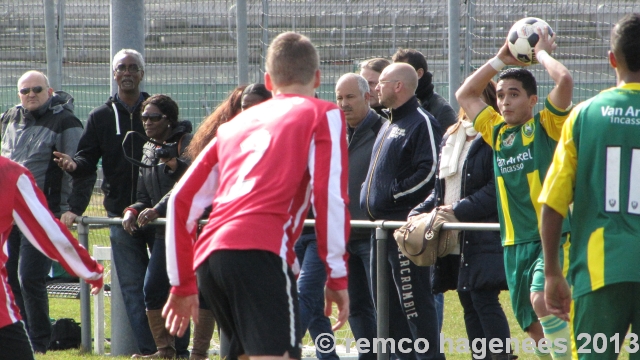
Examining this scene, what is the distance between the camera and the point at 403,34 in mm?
9070

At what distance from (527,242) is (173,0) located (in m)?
5.87

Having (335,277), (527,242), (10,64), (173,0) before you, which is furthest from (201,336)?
(10,64)

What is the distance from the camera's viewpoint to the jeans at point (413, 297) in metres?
5.82

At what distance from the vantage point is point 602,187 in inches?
141

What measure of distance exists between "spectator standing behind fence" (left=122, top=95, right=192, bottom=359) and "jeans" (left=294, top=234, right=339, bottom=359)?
1.08 metres

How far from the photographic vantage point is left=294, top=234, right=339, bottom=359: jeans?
248 inches

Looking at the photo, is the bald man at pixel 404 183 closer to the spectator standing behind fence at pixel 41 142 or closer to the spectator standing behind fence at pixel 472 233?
the spectator standing behind fence at pixel 472 233

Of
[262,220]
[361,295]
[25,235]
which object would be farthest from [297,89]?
[361,295]

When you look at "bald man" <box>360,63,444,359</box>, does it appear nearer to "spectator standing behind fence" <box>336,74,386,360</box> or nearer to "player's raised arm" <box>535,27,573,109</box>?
"spectator standing behind fence" <box>336,74,386,360</box>

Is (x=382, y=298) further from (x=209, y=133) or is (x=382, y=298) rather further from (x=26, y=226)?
(x=26, y=226)

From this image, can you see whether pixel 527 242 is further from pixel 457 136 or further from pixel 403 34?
pixel 403 34

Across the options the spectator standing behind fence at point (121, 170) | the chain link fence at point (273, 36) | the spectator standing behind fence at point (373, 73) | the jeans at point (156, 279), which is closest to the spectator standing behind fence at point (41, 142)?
the spectator standing behind fence at point (121, 170)

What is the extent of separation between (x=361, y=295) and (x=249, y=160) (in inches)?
116

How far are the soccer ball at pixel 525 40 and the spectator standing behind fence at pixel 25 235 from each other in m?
2.52
